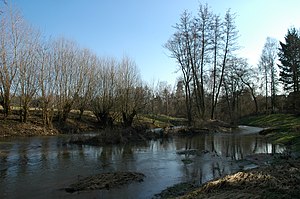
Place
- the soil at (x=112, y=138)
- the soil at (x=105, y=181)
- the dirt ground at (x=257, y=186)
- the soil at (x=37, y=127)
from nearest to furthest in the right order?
1. the dirt ground at (x=257, y=186)
2. the soil at (x=105, y=181)
3. the soil at (x=112, y=138)
4. the soil at (x=37, y=127)

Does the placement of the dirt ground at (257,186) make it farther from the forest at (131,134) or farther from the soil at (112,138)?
the soil at (112,138)

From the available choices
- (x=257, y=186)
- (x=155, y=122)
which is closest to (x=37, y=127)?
(x=155, y=122)

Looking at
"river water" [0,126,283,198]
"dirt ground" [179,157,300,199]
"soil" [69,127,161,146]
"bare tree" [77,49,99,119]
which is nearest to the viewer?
"dirt ground" [179,157,300,199]

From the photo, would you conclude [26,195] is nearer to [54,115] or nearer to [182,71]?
Answer: [54,115]

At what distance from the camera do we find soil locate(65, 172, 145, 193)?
34.4 ft

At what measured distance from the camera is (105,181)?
440 inches

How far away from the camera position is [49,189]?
1034 cm

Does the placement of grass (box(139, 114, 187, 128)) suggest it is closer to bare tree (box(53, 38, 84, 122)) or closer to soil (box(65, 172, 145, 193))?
bare tree (box(53, 38, 84, 122))

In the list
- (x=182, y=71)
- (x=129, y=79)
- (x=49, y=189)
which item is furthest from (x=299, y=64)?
(x=49, y=189)

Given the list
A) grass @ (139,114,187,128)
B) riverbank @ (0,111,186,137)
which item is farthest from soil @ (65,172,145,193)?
grass @ (139,114,187,128)

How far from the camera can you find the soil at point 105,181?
10484mm

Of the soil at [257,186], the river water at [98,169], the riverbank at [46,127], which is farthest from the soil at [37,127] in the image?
the soil at [257,186]

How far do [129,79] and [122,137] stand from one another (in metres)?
16.8

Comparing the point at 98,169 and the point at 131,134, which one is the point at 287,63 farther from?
the point at 98,169
